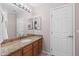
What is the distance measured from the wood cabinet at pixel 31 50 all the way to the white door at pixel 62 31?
0.24 metres

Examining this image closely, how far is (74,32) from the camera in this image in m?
1.46

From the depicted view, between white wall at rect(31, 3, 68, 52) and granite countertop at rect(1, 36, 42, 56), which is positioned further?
white wall at rect(31, 3, 68, 52)

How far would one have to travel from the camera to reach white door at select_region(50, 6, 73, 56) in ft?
4.78

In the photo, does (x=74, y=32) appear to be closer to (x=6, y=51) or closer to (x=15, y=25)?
(x=15, y=25)

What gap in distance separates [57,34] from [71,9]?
19.3 inches

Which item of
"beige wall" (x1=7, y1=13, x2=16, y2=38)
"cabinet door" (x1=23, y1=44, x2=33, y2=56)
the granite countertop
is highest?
"beige wall" (x1=7, y1=13, x2=16, y2=38)

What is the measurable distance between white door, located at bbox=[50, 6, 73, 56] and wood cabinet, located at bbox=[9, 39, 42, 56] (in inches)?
9.3

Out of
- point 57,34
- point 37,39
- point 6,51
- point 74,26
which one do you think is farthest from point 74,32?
point 6,51

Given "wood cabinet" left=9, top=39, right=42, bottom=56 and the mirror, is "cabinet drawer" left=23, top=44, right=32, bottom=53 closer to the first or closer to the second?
"wood cabinet" left=9, top=39, right=42, bottom=56

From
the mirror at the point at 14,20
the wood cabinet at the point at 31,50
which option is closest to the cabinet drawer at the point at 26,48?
the wood cabinet at the point at 31,50

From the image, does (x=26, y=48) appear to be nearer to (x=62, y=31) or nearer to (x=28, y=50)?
(x=28, y=50)

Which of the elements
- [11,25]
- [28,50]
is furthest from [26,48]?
[11,25]

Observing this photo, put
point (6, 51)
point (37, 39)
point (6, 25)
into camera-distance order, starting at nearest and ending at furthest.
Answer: point (6, 51) < point (6, 25) < point (37, 39)

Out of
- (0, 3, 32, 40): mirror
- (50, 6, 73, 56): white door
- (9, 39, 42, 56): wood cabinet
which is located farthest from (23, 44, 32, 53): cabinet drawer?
(50, 6, 73, 56): white door
